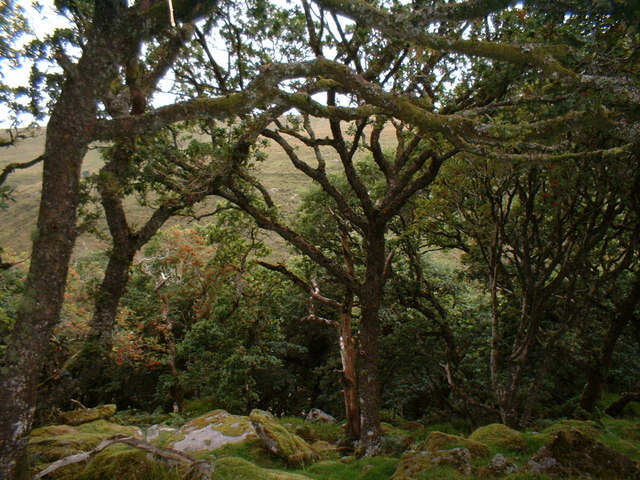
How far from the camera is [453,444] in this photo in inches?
326

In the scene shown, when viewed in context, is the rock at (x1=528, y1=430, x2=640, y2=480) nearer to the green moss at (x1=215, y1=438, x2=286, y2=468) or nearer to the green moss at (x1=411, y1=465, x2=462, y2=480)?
the green moss at (x1=411, y1=465, x2=462, y2=480)

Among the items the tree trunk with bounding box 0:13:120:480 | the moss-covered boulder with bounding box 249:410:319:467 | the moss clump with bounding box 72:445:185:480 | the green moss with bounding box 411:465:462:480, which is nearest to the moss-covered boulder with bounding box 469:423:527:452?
the green moss with bounding box 411:465:462:480

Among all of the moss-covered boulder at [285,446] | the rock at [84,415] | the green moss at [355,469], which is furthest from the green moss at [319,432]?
the rock at [84,415]

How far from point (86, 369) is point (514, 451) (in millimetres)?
8421

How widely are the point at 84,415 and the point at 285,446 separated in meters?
6.36

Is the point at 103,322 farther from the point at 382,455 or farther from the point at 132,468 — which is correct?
the point at 382,455

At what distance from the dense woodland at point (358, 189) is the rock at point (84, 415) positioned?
1.28 meters

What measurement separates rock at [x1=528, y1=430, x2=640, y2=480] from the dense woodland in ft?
12.0

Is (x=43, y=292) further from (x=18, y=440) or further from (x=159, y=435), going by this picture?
(x=159, y=435)

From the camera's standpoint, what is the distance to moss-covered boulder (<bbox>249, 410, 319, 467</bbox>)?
9969 mm

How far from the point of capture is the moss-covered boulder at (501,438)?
853cm

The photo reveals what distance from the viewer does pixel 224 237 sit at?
1438 cm

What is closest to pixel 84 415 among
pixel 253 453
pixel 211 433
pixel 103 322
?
pixel 211 433

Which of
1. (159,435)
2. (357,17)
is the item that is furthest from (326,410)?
(357,17)
